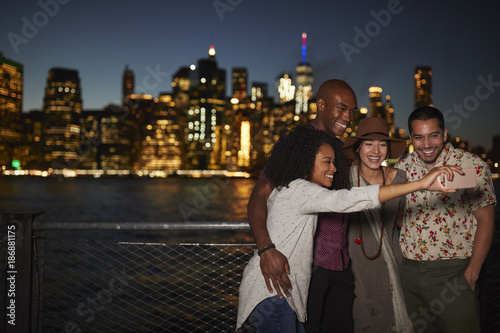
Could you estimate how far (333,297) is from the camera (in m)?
2.82

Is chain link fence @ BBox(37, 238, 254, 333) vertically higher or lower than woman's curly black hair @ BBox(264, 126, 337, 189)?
lower

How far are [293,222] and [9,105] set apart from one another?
177405 mm

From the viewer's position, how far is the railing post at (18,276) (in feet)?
10.9

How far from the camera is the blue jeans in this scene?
2.24 meters

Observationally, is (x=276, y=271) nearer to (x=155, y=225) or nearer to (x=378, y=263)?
(x=378, y=263)

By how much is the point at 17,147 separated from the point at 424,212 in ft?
594

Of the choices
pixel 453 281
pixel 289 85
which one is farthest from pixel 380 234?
pixel 289 85

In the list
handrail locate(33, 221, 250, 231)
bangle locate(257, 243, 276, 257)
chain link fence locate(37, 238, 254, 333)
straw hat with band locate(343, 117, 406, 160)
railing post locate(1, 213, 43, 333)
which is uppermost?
straw hat with band locate(343, 117, 406, 160)

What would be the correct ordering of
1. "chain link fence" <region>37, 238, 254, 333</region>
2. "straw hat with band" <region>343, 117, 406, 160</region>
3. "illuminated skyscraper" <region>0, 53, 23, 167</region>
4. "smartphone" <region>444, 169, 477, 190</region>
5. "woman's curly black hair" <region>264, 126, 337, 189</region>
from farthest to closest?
"illuminated skyscraper" <region>0, 53, 23, 167</region>, "chain link fence" <region>37, 238, 254, 333</region>, "straw hat with band" <region>343, 117, 406, 160</region>, "woman's curly black hair" <region>264, 126, 337, 189</region>, "smartphone" <region>444, 169, 477, 190</region>

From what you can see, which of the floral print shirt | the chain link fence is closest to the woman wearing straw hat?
the floral print shirt

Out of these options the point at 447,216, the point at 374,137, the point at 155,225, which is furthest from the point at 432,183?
the point at 155,225

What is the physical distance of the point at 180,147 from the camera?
16912 cm

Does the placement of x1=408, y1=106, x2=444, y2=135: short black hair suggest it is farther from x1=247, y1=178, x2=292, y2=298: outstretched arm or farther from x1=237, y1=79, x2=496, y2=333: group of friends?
x1=247, y1=178, x2=292, y2=298: outstretched arm

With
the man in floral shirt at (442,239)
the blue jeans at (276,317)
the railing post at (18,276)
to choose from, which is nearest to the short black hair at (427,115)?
the man in floral shirt at (442,239)
